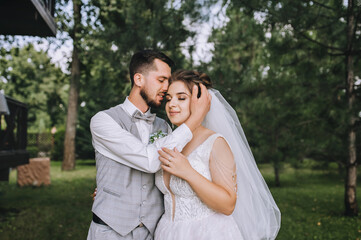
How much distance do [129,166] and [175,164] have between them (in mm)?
374

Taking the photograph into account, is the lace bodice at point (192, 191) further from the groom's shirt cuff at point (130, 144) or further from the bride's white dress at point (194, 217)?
the groom's shirt cuff at point (130, 144)

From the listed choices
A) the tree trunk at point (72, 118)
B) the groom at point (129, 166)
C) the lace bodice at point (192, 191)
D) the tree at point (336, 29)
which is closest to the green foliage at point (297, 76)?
the tree at point (336, 29)

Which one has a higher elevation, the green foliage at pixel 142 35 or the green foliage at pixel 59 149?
the green foliage at pixel 142 35

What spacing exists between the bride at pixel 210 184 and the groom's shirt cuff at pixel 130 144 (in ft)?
0.24

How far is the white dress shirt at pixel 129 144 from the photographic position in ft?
6.75

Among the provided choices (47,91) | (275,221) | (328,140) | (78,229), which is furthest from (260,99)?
(47,91)

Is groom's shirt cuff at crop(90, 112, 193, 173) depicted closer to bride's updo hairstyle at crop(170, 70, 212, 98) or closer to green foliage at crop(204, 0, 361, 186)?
bride's updo hairstyle at crop(170, 70, 212, 98)

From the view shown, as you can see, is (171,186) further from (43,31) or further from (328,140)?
(328,140)

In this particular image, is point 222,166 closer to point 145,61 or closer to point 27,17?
point 145,61

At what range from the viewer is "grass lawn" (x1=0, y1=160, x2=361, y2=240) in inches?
239

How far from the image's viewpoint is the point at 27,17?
5613 millimetres

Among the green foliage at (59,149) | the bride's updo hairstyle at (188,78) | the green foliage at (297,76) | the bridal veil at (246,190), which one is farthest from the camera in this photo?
the green foliage at (59,149)

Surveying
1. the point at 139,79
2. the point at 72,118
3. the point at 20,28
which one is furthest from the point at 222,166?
the point at 72,118

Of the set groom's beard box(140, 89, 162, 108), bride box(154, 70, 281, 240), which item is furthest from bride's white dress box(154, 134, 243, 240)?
groom's beard box(140, 89, 162, 108)
